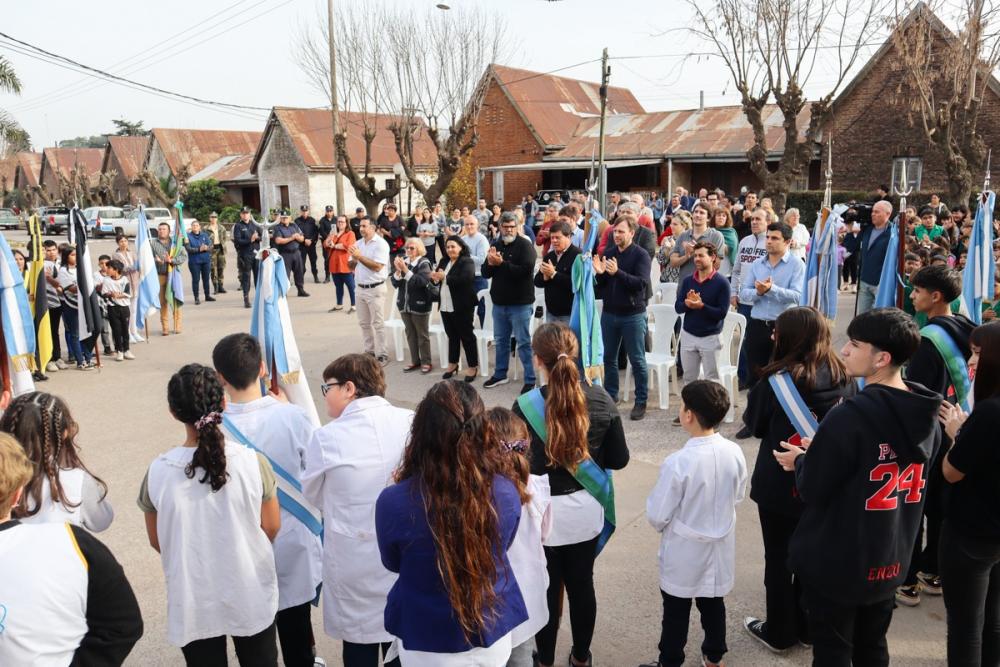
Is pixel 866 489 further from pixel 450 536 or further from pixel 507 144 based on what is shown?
pixel 507 144

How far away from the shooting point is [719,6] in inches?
731

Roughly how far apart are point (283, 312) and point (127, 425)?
4.20 m

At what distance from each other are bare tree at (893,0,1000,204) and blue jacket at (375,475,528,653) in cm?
1803

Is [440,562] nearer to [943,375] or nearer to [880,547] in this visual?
[880,547]

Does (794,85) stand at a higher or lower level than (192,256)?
higher

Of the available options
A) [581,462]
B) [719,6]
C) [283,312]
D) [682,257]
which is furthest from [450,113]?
[581,462]

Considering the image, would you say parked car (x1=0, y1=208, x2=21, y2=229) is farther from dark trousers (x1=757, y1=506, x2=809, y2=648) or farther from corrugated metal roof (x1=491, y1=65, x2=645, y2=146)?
dark trousers (x1=757, y1=506, x2=809, y2=648)

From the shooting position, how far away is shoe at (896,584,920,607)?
4180mm

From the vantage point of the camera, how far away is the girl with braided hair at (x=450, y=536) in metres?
2.25

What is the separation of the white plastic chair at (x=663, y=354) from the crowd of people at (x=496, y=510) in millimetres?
3652

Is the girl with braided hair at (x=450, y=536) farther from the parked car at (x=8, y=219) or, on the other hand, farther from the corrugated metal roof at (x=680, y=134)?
the parked car at (x=8, y=219)

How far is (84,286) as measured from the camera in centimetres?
959

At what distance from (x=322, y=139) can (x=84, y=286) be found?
29.9 m

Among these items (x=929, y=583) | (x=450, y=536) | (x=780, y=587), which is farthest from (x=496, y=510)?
(x=929, y=583)
